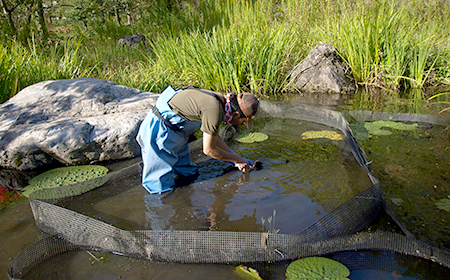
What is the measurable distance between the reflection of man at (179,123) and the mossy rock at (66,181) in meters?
0.54

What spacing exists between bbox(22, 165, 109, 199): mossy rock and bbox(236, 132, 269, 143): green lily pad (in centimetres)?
176

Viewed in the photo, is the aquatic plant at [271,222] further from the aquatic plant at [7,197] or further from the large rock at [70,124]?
the aquatic plant at [7,197]

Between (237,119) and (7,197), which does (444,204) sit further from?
(7,197)

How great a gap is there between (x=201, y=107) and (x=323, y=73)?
4.30m

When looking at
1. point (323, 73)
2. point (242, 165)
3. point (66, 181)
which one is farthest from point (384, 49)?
point (66, 181)

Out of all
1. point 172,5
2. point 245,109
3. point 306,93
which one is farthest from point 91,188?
point 172,5

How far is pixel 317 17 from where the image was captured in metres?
7.17

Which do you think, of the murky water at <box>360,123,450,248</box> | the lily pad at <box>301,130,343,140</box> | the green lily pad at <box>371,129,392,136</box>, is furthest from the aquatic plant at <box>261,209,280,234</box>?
the green lily pad at <box>371,129,392,136</box>

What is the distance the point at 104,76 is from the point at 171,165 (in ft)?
13.5

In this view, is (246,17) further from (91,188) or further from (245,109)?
(91,188)

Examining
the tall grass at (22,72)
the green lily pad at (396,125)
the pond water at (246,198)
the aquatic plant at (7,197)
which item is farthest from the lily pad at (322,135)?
the tall grass at (22,72)

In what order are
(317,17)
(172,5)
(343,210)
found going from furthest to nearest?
(172,5) < (317,17) < (343,210)

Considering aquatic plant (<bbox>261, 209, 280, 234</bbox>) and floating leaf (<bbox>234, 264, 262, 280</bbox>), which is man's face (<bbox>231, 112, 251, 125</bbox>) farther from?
floating leaf (<bbox>234, 264, 262, 280</bbox>)

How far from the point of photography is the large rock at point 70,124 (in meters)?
3.51
